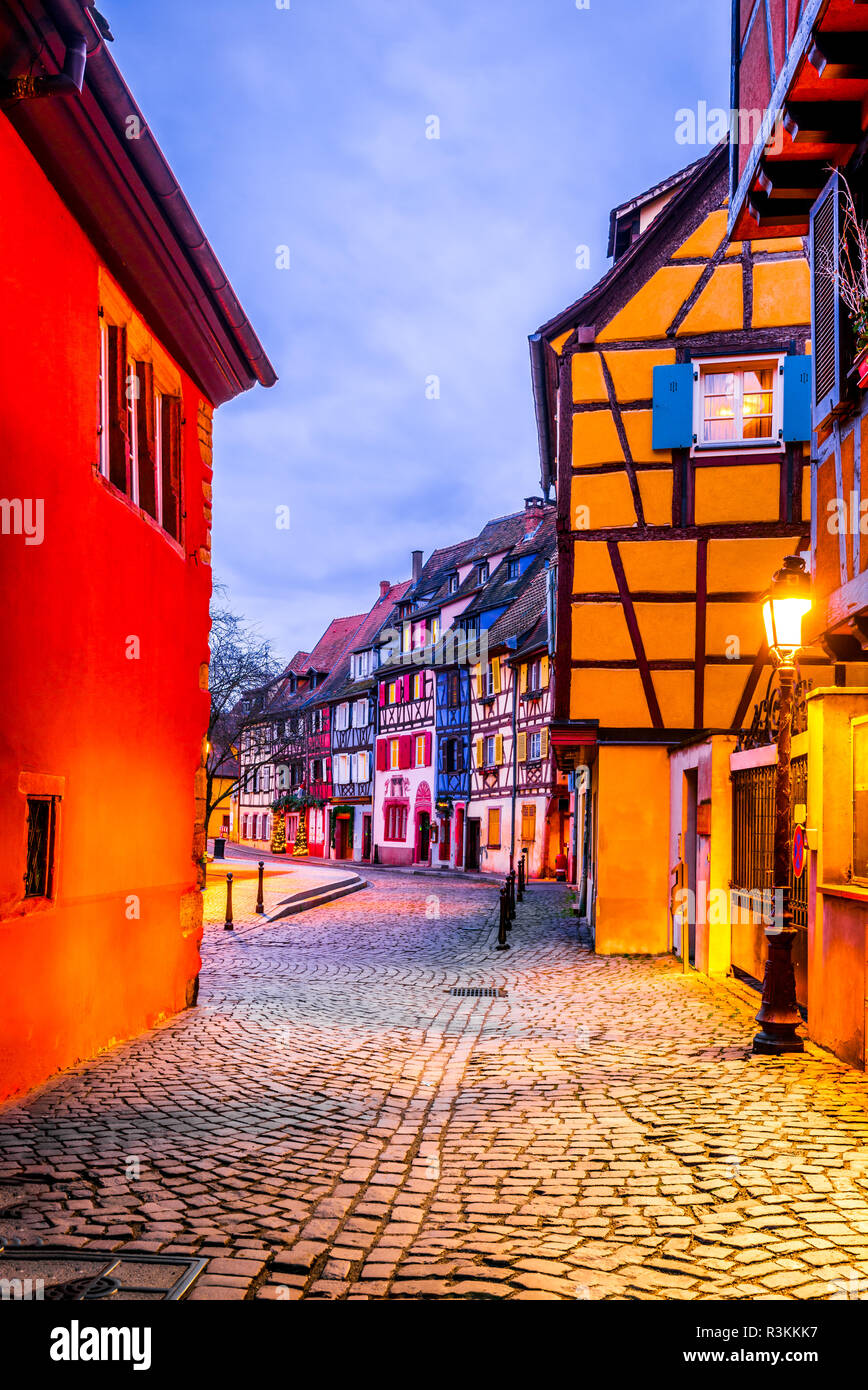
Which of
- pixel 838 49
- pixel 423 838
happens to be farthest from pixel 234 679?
pixel 838 49

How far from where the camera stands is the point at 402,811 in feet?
167

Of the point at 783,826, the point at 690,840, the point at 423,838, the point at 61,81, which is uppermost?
the point at 61,81

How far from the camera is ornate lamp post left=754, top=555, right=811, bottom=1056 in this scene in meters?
Result: 7.69

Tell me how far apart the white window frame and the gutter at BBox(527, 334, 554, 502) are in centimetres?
223

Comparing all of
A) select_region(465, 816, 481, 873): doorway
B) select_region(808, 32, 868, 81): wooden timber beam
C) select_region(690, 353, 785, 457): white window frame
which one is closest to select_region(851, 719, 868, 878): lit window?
select_region(808, 32, 868, 81): wooden timber beam

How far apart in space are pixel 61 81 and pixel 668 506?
10277 millimetres

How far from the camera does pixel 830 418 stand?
9.02 m

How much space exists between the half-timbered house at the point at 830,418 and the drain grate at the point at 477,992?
3047 mm

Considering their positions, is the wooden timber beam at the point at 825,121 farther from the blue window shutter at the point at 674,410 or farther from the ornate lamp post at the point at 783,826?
the blue window shutter at the point at 674,410

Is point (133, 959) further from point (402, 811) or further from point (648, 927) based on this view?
point (402, 811)

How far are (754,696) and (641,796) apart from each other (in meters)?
1.89

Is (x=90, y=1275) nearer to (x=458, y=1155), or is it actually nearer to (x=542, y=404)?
(x=458, y=1155)

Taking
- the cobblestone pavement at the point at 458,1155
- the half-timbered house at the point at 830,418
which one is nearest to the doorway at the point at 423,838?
the half-timbered house at the point at 830,418
